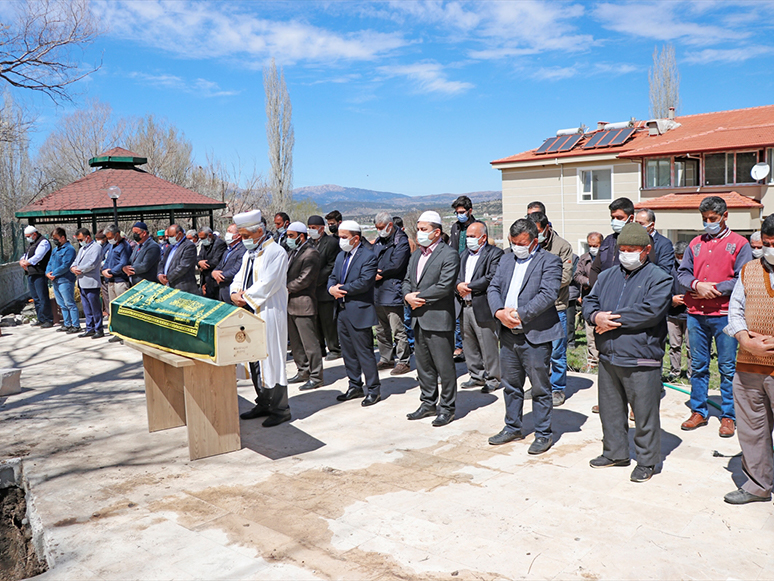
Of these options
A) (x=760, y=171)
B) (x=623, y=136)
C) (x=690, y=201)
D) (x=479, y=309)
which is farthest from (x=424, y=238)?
(x=623, y=136)

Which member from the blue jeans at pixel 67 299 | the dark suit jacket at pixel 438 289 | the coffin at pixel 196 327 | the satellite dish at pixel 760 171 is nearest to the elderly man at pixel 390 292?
the dark suit jacket at pixel 438 289

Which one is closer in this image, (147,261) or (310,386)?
(310,386)

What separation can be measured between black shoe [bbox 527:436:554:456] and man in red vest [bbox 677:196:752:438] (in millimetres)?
1414

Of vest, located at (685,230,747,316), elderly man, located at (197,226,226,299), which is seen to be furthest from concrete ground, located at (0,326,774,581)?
elderly man, located at (197,226,226,299)

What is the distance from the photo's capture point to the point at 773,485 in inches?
175

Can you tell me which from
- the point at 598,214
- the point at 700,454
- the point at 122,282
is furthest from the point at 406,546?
the point at 598,214

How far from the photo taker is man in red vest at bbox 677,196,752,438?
567 cm

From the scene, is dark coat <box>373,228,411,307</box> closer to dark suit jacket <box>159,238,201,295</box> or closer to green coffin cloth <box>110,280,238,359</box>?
green coffin cloth <box>110,280,238,359</box>

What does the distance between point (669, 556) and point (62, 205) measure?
1686cm

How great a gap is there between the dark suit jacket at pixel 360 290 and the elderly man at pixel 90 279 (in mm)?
6727

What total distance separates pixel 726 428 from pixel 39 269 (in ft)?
42.6

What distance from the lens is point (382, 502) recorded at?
4.61m

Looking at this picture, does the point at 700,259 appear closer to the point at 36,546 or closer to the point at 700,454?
the point at 700,454

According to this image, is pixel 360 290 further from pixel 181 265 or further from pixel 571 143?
pixel 571 143
